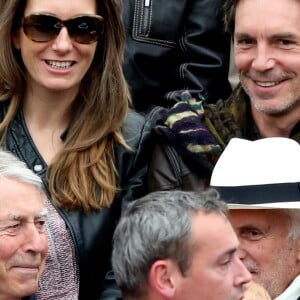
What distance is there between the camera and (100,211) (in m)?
5.76

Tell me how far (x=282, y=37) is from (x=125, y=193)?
1.00 m

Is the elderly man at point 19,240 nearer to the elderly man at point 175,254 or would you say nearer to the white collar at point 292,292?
the elderly man at point 175,254

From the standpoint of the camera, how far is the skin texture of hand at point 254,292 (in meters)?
5.16

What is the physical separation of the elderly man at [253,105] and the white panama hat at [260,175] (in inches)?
14.5

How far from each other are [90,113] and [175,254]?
4.82ft

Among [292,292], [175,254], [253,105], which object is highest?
[253,105]

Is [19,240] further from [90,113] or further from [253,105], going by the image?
[253,105]

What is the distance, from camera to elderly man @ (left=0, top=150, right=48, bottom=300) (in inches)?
196

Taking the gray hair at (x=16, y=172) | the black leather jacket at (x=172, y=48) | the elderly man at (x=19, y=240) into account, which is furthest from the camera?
the black leather jacket at (x=172, y=48)

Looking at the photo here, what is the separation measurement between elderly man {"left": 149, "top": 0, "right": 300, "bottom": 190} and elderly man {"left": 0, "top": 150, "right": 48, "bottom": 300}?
3.27 feet

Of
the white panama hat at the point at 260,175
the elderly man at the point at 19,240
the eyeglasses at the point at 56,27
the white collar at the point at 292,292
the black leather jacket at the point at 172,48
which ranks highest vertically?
the eyeglasses at the point at 56,27

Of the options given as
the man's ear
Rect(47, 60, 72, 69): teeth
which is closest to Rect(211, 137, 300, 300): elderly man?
the man's ear

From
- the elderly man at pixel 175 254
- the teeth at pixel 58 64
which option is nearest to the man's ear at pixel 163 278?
the elderly man at pixel 175 254

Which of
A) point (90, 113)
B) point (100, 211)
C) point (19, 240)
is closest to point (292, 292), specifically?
point (100, 211)
